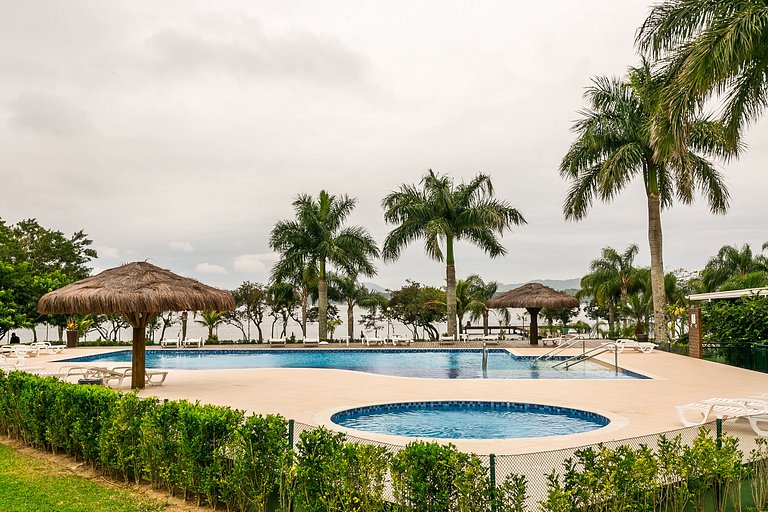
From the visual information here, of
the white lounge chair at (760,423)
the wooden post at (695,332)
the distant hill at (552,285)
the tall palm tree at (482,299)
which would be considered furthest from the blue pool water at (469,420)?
the distant hill at (552,285)

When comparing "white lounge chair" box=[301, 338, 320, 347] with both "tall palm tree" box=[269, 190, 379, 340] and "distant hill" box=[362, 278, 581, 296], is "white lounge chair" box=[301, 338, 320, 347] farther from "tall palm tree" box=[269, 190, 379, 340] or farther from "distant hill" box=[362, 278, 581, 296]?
"distant hill" box=[362, 278, 581, 296]

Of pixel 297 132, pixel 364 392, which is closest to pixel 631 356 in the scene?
pixel 364 392

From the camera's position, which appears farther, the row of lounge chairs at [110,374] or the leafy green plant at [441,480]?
the row of lounge chairs at [110,374]

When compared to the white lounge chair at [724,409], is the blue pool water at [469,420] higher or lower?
lower

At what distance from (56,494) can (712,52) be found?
1127 centimetres

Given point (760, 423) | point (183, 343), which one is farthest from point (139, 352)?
point (183, 343)

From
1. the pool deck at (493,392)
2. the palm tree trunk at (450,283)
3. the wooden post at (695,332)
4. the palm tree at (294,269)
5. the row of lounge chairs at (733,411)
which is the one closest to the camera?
the row of lounge chairs at (733,411)

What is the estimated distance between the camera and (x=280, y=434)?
5695 mm

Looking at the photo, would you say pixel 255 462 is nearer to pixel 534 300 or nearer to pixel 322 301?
pixel 534 300

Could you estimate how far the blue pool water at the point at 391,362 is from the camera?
17.6 meters

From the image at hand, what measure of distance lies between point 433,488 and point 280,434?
154 cm

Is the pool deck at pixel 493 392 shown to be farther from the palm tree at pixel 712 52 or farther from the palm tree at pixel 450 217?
the palm tree at pixel 450 217

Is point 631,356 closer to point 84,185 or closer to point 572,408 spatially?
point 572,408

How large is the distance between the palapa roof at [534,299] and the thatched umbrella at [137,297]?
1561 centimetres
